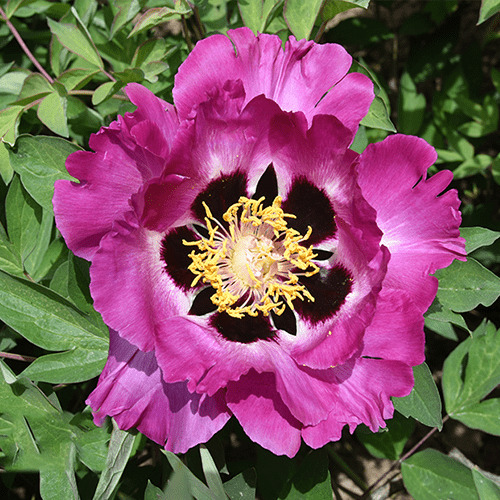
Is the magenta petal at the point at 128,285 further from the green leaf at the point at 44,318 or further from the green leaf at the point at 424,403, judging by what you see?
the green leaf at the point at 424,403

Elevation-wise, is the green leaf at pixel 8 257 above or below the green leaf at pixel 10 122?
below

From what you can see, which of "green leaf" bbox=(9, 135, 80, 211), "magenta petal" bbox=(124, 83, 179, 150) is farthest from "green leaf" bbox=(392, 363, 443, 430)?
"green leaf" bbox=(9, 135, 80, 211)

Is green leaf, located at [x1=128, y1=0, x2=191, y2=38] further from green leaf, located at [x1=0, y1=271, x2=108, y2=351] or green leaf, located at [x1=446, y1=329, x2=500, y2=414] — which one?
green leaf, located at [x1=446, y1=329, x2=500, y2=414]

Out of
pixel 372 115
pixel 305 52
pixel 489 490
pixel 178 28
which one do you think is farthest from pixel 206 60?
pixel 178 28

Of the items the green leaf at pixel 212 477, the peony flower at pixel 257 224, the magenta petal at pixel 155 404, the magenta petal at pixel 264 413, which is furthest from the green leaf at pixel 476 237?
the green leaf at pixel 212 477

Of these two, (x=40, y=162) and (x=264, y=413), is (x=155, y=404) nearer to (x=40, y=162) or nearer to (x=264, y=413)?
(x=264, y=413)
